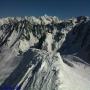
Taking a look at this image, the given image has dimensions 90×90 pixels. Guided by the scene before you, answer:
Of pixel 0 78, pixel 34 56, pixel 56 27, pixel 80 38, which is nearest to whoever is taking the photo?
pixel 34 56

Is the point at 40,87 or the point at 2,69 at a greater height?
the point at 2,69

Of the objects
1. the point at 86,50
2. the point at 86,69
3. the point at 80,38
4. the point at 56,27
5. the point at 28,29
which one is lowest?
the point at 86,69

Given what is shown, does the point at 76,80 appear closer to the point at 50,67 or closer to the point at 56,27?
the point at 50,67

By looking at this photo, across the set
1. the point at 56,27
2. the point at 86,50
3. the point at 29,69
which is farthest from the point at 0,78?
the point at 56,27

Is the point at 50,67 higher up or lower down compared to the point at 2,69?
lower down

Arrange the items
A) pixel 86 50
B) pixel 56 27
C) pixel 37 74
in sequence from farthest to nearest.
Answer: pixel 56 27 → pixel 86 50 → pixel 37 74

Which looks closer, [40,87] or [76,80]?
[40,87]

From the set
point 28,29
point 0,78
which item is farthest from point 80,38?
point 28,29

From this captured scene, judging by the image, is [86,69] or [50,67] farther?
[86,69]

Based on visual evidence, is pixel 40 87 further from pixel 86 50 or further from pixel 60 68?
pixel 86 50
